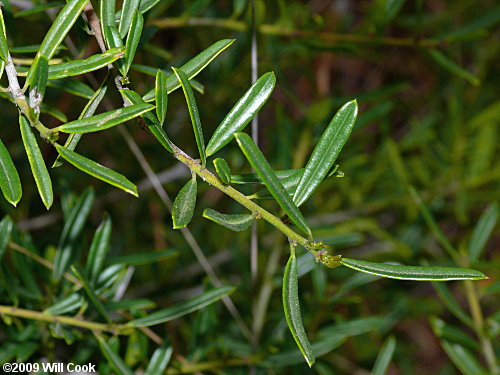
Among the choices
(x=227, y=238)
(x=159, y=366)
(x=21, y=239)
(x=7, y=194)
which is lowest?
(x=227, y=238)

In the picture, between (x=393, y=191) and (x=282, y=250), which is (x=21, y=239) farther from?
(x=393, y=191)

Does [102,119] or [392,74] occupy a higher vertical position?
[102,119]

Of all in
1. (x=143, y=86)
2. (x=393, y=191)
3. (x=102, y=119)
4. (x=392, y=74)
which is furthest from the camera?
(x=392, y=74)

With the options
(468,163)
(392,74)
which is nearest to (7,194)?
(468,163)

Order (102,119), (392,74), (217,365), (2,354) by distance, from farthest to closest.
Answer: (392,74)
(217,365)
(2,354)
(102,119)

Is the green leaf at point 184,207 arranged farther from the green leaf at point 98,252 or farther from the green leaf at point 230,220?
the green leaf at point 98,252

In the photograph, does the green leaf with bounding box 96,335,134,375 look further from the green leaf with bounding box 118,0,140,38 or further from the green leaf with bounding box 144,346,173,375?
the green leaf with bounding box 118,0,140,38
